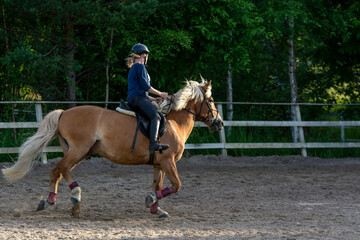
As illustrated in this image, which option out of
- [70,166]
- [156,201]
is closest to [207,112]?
[156,201]

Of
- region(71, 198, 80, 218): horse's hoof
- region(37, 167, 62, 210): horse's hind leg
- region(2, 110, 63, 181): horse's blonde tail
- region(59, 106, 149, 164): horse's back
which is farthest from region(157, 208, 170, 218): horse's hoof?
region(2, 110, 63, 181): horse's blonde tail

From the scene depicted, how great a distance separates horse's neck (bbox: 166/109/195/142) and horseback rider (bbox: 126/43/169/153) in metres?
0.50

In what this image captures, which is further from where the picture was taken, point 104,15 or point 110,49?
point 110,49

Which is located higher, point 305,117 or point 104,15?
point 104,15

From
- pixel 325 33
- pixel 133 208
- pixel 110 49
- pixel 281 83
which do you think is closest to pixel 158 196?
pixel 133 208

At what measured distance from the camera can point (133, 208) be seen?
725 centimetres

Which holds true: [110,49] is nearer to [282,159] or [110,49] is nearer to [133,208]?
[282,159]

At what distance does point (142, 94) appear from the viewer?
265 inches

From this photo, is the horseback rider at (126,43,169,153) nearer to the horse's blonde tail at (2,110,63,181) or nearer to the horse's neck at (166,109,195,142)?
the horse's neck at (166,109,195,142)

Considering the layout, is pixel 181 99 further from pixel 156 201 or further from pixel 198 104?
pixel 156 201

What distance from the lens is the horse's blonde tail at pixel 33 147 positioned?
6625 mm

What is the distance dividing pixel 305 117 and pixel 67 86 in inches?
349

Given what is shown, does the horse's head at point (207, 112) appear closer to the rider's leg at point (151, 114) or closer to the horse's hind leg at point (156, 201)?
the rider's leg at point (151, 114)

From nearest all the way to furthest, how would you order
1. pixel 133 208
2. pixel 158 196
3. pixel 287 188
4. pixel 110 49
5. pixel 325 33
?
pixel 158 196, pixel 133 208, pixel 287 188, pixel 110 49, pixel 325 33
